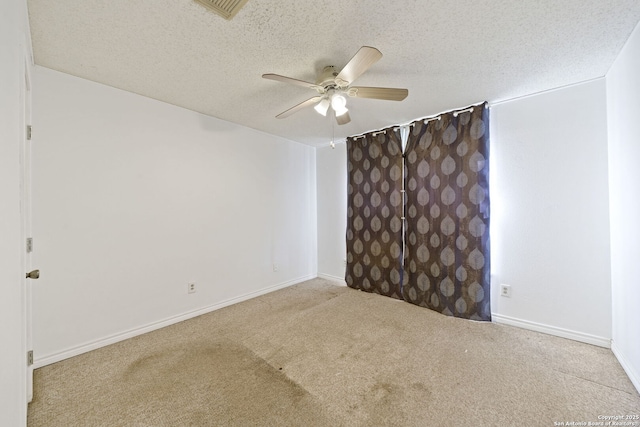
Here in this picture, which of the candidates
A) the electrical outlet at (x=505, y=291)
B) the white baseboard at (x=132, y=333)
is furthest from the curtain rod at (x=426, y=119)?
the white baseboard at (x=132, y=333)

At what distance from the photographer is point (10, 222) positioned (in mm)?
956

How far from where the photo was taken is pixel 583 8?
135cm

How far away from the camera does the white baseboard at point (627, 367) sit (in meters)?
1.61

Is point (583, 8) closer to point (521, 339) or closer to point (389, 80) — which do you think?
point (389, 80)

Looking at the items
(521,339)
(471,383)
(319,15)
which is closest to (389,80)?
(319,15)

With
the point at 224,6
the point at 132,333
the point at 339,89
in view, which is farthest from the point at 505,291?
the point at 132,333

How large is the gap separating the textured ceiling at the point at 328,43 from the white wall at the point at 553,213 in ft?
0.84

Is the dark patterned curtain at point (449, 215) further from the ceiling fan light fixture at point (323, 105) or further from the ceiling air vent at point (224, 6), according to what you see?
the ceiling air vent at point (224, 6)

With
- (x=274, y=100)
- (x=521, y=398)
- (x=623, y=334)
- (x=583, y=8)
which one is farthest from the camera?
(x=274, y=100)

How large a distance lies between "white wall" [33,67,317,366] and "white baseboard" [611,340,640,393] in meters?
3.46

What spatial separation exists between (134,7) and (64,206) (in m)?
1.65

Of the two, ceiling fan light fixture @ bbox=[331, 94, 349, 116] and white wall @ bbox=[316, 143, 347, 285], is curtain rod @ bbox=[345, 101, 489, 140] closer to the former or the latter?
white wall @ bbox=[316, 143, 347, 285]

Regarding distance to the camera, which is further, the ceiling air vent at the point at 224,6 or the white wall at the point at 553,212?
the white wall at the point at 553,212

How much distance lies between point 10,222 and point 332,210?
3.46 m
